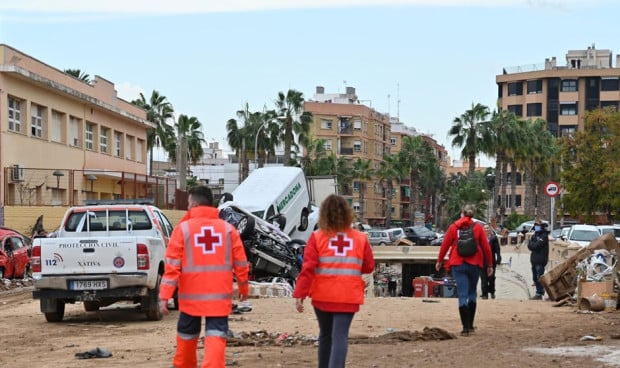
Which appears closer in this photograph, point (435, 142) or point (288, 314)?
point (288, 314)

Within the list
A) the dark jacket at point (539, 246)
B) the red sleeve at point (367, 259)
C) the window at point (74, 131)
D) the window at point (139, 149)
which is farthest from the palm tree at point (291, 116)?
the red sleeve at point (367, 259)

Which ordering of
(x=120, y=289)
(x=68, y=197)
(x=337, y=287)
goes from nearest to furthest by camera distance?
(x=337, y=287) → (x=120, y=289) → (x=68, y=197)

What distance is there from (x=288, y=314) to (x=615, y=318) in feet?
17.0

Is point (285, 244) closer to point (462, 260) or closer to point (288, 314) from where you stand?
point (288, 314)

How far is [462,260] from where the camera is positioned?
13.6m

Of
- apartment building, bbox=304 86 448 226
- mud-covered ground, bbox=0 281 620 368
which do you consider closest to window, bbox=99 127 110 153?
mud-covered ground, bbox=0 281 620 368

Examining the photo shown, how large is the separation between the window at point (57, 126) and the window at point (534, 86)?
79222 mm

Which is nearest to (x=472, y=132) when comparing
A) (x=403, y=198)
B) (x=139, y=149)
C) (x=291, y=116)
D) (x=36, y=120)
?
(x=291, y=116)

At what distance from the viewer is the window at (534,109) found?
380ft

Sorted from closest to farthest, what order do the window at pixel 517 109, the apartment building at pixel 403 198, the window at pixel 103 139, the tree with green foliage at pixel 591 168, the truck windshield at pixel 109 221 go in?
the truck windshield at pixel 109 221 → the window at pixel 103 139 → the tree with green foliage at pixel 591 168 → the window at pixel 517 109 → the apartment building at pixel 403 198

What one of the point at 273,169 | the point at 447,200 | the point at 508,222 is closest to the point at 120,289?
the point at 273,169

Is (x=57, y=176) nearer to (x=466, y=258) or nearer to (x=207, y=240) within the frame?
(x=466, y=258)

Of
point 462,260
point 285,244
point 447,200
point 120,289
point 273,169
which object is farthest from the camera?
point 447,200

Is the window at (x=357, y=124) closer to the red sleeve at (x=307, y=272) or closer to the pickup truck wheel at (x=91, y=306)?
the pickup truck wheel at (x=91, y=306)
